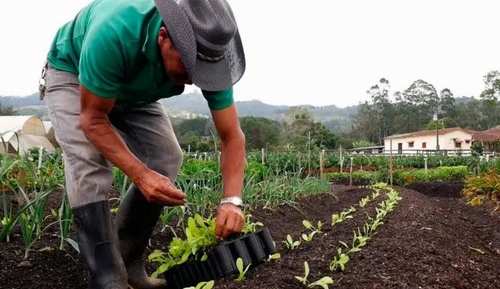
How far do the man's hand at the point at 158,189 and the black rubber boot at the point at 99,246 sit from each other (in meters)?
0.30

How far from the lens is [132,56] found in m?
1.71

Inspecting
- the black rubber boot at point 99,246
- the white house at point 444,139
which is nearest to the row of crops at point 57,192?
the black rubber boot at point 99,246

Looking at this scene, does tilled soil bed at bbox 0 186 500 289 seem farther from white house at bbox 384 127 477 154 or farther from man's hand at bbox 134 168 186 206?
white house at bbox 384 127 477 154

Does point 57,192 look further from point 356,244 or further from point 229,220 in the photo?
point 229,220

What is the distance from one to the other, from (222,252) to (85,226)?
485 mm

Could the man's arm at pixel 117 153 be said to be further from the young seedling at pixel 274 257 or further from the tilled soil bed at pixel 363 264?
the young seedling at pixel 274 257

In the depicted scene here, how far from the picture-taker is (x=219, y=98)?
1.92 metres

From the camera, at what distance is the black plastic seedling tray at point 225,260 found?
6.37ft

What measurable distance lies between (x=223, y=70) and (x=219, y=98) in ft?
0.45

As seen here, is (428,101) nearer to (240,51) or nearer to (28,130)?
(28,130)

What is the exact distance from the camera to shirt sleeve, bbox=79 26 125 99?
1635 millimetres

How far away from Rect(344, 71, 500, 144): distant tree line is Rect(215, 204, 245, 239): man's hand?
202 ft

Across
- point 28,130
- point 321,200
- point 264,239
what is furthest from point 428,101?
point 264,239

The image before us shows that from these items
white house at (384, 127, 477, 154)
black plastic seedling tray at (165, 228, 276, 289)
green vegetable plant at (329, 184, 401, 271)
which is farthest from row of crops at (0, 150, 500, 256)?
white house at (384, 127, 477, 154)
